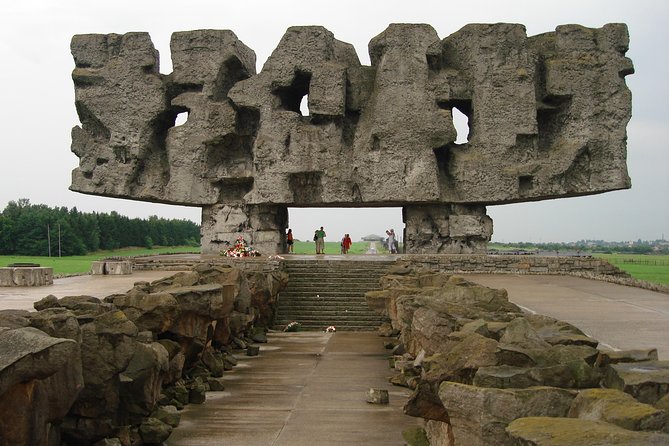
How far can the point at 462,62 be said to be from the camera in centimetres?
2600

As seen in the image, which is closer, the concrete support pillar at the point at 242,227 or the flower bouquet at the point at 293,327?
the flower bouquet at the point at 293,327

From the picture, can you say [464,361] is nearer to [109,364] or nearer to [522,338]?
[522,338]

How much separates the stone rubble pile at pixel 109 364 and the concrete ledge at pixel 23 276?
7.56 metres

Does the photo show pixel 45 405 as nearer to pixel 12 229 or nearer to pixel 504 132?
pixel 504 132

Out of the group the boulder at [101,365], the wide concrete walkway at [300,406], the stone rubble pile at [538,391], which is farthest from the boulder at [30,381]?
the stone rubble pile at [538,391]

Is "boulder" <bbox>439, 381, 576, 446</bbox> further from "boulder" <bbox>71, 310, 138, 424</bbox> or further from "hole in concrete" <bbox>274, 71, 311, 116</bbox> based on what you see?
"hole in concrete" <bbox>274, 71, 311, 116</bbox>

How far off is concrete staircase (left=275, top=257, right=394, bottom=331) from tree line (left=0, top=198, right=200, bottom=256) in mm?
34750

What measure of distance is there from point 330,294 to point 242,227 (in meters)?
9.17

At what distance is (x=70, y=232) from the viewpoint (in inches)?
2085

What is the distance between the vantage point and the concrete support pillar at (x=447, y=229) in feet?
84.3

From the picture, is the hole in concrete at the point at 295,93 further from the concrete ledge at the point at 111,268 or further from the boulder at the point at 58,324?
the boulder at the point at 58,324

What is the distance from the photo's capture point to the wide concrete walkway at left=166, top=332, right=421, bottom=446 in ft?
24.5

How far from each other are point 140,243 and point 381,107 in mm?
45201

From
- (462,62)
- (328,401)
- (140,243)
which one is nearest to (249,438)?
(328,401)
